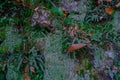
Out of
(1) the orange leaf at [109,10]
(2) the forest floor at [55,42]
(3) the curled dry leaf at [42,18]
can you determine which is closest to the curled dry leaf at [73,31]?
(2) the forest floor at [55,42]

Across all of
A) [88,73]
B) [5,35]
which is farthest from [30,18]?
[88,73]

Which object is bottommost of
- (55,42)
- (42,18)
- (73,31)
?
(55,42)

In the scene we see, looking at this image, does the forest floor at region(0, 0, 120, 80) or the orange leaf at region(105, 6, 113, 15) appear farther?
the orange leaf at region(105, 6, 113, 15)

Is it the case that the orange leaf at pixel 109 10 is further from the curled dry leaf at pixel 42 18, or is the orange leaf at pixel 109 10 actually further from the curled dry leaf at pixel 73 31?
the curled dry leaf at pixel 42 18

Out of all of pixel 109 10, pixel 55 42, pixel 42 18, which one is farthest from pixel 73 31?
pixel 109 10

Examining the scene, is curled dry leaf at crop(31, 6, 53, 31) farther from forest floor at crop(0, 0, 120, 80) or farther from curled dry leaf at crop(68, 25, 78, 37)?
curled dry leaf at crop(68, 25, 78, 37)

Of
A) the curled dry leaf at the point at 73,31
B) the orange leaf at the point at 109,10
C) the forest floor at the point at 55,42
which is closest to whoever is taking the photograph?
the forest floor at the point at 55,42

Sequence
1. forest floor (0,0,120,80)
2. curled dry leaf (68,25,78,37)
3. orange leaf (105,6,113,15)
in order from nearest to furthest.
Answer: forest floor (0,0,120,80) < curled dry leaf (68,25,78,37) < orange leaf (105,6,113,15)

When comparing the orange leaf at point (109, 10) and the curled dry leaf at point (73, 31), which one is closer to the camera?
the curled dry leaf at point (73, 31)

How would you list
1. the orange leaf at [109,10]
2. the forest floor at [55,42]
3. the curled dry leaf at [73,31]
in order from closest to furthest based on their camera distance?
the forest floor at [55,42]
the curled dry leaf at [73,31]
the orange leaf at [109,10]

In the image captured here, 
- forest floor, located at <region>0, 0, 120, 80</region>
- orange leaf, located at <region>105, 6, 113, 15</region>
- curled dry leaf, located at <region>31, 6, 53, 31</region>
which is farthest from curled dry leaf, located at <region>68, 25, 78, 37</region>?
orange leaf, located at <region>105, 6, 113, 15</region>

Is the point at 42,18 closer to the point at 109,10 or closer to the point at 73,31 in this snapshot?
the point at 73,31

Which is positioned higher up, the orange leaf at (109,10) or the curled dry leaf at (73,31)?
the orange leaf at (109,10)

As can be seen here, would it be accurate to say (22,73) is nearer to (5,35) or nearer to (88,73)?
(5,35)
